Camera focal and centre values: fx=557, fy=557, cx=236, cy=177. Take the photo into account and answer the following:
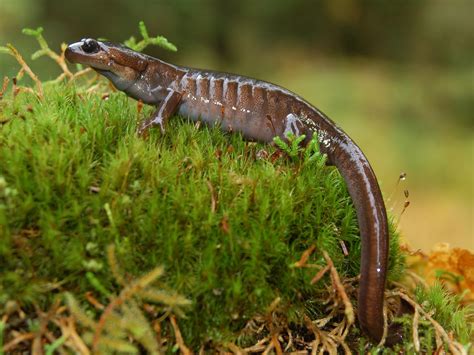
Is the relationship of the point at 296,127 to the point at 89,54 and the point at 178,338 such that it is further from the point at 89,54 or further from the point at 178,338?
the point at 178,338

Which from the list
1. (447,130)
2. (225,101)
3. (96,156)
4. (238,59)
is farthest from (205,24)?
(96,156)

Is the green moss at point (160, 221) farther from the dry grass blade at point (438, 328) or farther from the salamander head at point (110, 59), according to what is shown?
the salamander head at point (110, 59)

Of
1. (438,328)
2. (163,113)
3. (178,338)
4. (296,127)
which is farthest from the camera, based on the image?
(296,127)

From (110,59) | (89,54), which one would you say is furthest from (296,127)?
(89,54)

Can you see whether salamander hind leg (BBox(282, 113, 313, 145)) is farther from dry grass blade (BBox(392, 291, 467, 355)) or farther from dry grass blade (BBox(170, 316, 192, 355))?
dry grass blade (BBox(170, 316, 192, 355))

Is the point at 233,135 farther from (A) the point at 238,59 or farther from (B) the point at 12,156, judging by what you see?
(A) the point at 238,59

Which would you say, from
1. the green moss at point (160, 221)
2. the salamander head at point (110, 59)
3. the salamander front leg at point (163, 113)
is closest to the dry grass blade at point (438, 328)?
the green moss at point (160, 221)

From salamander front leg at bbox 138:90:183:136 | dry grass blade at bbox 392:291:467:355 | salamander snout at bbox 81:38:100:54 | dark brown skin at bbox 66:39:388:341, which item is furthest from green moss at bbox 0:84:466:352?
salamander snout at bbox 81:38:100:54

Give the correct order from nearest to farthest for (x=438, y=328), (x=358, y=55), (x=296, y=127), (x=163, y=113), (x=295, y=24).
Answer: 1. (x=438, y=328)
2. (x=163, y=113)
3. (x=296, y=127)
4. (x=358, y=55)
5. (x=295, y=24)
